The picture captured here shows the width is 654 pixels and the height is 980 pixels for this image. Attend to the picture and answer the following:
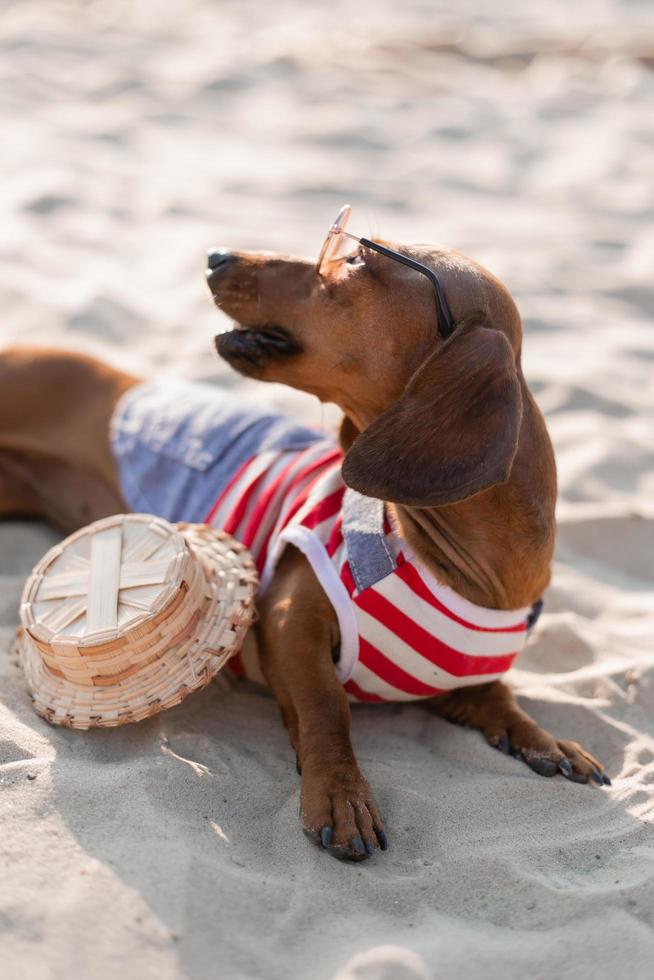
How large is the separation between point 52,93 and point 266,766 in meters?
6.15

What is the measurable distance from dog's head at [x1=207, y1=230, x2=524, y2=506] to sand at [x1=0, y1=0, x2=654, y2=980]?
758 millimetres

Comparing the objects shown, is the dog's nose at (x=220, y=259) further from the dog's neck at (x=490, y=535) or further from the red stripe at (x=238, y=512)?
the dog's neck at (x=490, y=535)

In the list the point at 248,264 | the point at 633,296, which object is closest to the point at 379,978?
the point at 248,264

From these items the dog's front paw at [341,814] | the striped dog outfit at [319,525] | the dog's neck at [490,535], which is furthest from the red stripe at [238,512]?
the dog's front paw at [341,814]

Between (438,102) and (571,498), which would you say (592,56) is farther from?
(571,498)

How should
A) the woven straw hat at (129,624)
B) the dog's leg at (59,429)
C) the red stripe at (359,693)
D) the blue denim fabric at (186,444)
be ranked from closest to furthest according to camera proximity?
the woven straw hat at (129,624) < the red stripe at (359,693) < the blue denim fabric at (186,444) < the dog's leg at (59,429)

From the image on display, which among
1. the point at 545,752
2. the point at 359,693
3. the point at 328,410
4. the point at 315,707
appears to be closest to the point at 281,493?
the point at 359,693

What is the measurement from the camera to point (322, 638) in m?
2.81

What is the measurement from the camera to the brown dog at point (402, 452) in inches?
96.4

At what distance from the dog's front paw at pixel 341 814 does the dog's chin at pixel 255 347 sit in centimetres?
98

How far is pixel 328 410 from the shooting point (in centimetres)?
468

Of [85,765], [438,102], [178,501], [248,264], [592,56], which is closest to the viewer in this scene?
[85,765]

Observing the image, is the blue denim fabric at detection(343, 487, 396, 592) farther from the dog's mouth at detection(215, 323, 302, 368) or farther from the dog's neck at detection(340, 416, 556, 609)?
the dog's mouth at detection(215, 323, 302, 368)

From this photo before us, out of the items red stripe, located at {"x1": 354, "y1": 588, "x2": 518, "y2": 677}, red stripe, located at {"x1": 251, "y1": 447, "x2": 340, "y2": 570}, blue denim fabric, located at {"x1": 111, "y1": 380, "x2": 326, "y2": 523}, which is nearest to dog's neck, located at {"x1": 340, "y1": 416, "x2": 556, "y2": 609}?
red stripe, located at {"x1": 354, "y1": 588, "x2": 518, "y2": 677}
